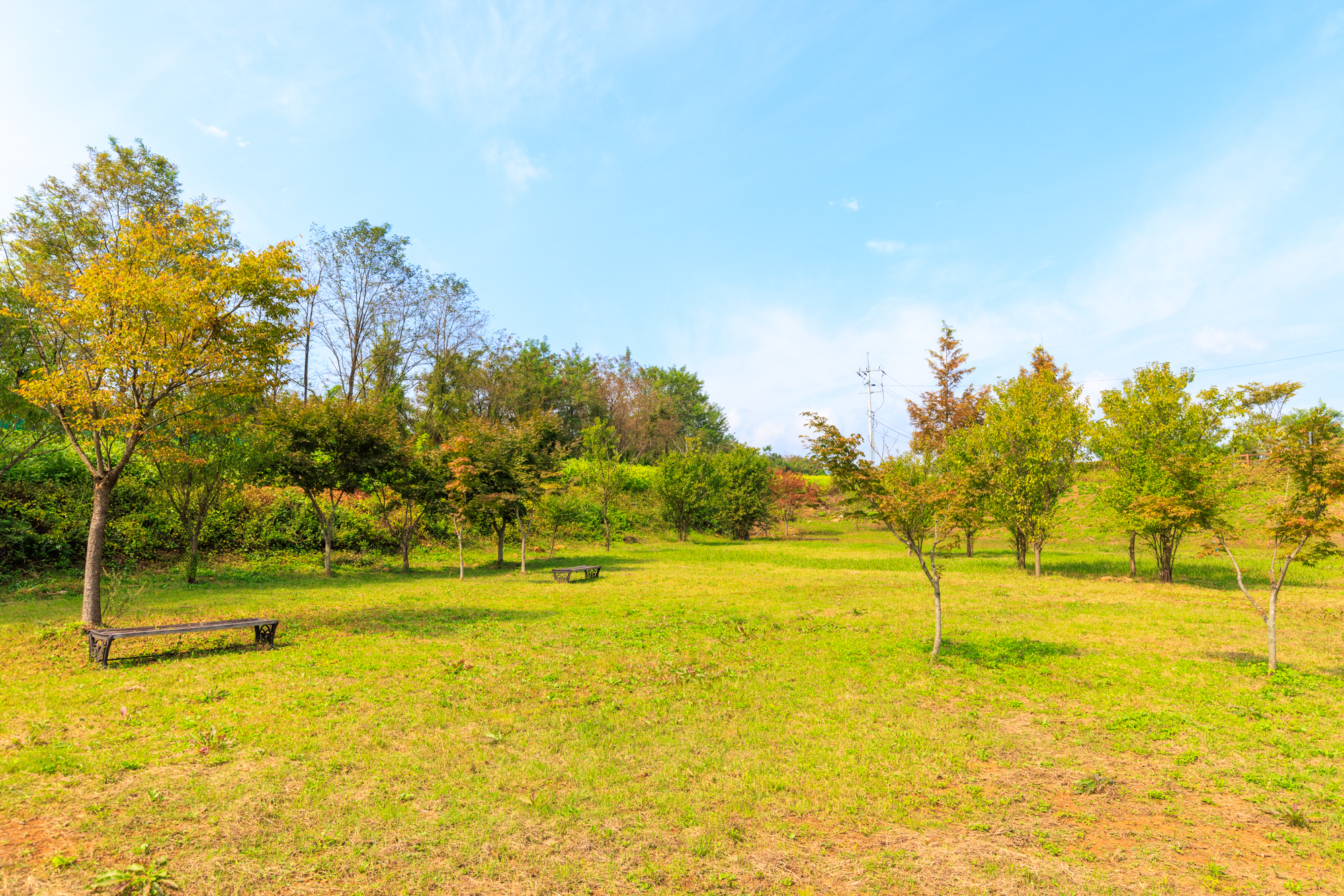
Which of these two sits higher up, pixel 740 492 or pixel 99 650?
pixel 740 492

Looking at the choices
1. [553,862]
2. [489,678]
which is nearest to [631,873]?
[553,862]

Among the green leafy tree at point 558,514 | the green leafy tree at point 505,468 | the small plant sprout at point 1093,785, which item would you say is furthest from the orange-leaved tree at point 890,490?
the green leafy tree at point 558,514

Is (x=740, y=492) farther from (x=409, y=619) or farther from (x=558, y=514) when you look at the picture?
(x=409, y=619)

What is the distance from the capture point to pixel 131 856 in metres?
4.04

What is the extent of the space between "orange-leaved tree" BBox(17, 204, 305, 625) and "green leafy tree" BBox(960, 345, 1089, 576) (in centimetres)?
2050

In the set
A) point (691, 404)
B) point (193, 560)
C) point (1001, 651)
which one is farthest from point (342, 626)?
point (691, 404)

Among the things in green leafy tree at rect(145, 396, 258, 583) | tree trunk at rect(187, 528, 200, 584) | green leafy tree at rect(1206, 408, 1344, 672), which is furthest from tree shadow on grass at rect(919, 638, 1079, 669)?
tree trunk at rect(187, 528, 200, 584)

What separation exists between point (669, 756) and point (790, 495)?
38.1 meters

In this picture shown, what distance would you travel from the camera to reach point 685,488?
36.3 m

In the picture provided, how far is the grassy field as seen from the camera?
4254mm

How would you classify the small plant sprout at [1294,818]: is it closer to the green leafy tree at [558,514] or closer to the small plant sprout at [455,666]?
the small plant sprout at [455,666]

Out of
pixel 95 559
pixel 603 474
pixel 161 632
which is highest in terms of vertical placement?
pixel 603 474

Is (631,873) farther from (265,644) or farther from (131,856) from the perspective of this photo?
(265,644)

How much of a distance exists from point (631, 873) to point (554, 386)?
50.6 metres
